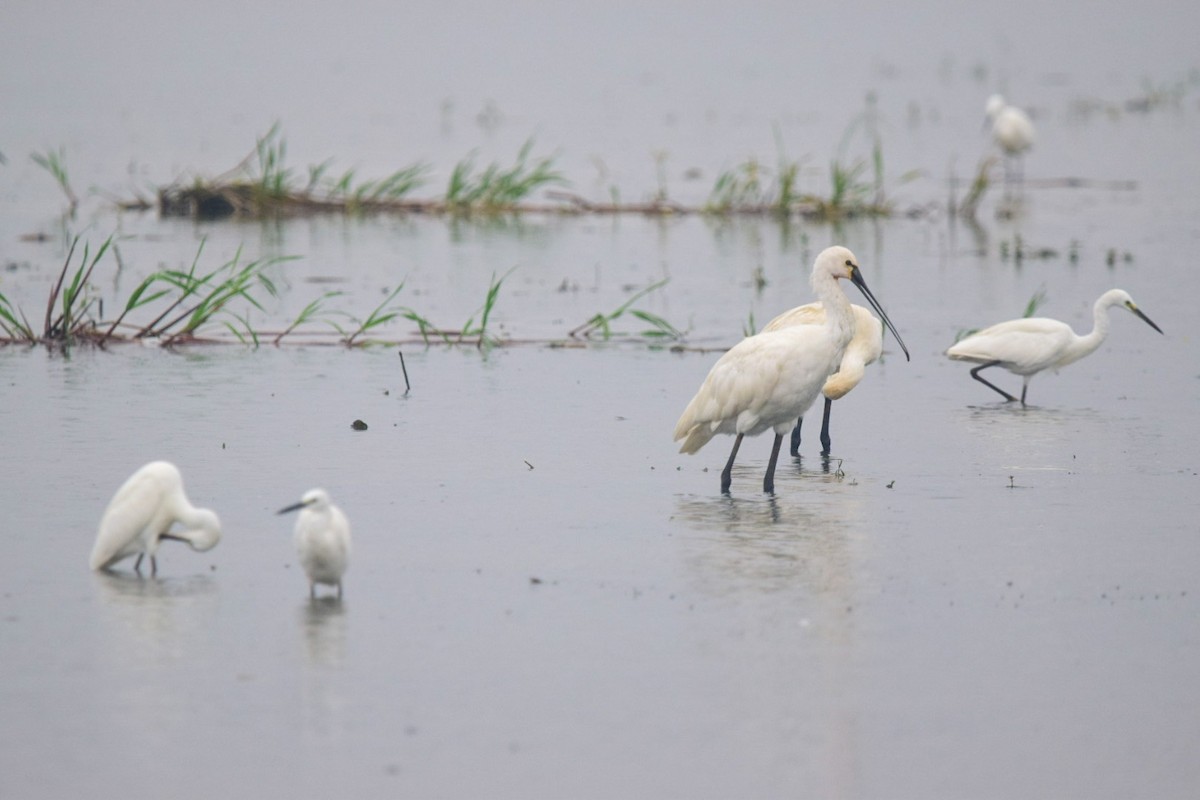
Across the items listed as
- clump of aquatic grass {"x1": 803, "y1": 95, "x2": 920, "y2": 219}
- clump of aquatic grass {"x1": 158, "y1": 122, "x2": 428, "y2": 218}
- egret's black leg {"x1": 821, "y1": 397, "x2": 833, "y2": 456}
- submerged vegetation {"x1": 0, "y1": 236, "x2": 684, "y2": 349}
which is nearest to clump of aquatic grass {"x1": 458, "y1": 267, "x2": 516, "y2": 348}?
submerged vegetation {"x1": 0, "y1": 236, "x2": 684, "y2": 349}

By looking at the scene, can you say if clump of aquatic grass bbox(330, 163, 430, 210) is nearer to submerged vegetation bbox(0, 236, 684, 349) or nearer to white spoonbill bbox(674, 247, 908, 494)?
submerged vegetation bbox(0, 236, 684, 349)

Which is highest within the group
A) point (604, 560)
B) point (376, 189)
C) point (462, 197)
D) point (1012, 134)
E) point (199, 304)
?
point (1012, 134)

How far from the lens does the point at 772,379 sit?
929 cm

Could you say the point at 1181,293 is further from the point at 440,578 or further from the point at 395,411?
the point at 440,578

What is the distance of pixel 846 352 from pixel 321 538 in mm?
4339

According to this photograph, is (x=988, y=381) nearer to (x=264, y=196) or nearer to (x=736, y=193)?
(x=736, y=193)

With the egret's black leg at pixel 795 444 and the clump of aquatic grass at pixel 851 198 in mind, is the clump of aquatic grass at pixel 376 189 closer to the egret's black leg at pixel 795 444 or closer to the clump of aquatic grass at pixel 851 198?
the clump of aquatic grass at pixel 851 198

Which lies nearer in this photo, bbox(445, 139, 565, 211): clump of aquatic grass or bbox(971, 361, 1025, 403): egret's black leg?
bbox(971, 361, 1025, 403): egret's black leg

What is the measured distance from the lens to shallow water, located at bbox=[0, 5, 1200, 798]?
19.0 ft

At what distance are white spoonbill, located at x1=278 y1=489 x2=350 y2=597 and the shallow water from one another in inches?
6.7

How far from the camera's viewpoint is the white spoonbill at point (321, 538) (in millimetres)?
7043

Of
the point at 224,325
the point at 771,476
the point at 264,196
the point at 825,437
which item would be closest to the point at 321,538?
the point at 771,476

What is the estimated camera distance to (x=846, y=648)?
674cm

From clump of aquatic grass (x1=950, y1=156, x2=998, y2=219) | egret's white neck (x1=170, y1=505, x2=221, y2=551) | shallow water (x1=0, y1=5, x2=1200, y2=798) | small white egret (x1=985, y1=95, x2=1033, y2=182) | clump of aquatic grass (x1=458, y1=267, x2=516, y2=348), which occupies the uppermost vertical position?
small white egret (x1=985, y1=95, x2=1033, y2=182)
